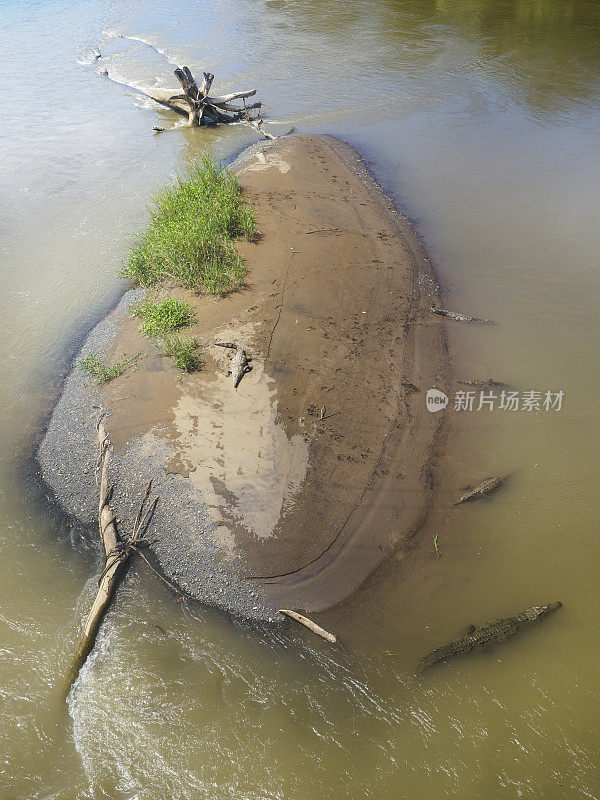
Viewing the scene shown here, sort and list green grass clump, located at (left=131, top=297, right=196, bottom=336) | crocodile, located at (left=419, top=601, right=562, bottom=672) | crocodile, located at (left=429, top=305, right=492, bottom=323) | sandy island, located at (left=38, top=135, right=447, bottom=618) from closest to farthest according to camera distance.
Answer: crocodile, located at (left=419, top=601, right=562, bottom=672), sandy island, located at (left=38, top=135, right=447, bottom=618), green grass clump, located at (left=131, top=297, right=196, bottom=336), crocodile, located at (left=429, top=305, right=492, bottom=323)

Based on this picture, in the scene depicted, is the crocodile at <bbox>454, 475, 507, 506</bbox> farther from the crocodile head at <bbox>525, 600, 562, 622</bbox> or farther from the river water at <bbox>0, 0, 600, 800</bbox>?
the crocodile head at <bbox>525, 600, 562, 622</bbox>

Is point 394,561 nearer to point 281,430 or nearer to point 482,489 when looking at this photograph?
Result: point 482,489

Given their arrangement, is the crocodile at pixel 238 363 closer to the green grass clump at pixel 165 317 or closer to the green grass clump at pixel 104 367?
the green grass clump at pixel 165 317

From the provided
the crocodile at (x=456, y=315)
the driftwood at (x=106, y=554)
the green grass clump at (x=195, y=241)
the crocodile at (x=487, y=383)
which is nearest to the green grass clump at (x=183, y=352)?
the green grass clump at (x=195, y=241)

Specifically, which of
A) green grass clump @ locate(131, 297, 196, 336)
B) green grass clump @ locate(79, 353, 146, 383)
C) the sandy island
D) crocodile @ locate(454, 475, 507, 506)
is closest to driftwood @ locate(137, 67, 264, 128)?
the sandy island

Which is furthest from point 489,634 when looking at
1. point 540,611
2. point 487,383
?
point 487,383
